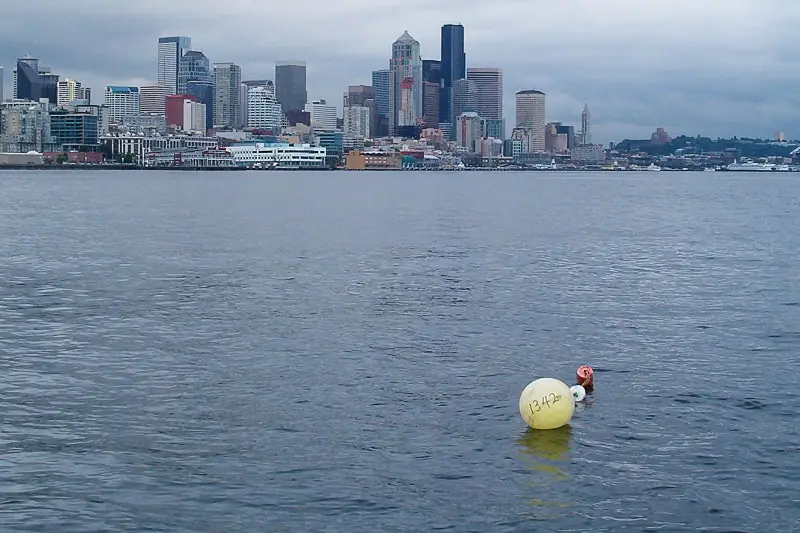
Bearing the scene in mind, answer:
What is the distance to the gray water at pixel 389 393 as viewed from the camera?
12.6 m

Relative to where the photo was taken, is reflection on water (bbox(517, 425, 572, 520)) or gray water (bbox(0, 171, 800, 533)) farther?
reflection on water (bbox(517, 425, 572, 520))

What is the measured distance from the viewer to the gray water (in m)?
12.6

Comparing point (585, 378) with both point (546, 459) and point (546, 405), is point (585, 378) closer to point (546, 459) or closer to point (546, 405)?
point (546, 405)

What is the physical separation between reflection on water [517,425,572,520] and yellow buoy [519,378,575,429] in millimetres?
119

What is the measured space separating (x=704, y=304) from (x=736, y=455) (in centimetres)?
1371

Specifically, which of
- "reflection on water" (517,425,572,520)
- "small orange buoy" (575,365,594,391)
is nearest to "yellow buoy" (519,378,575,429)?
"reflection on water" (517,425,572,520)

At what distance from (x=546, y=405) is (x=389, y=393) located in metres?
3.09

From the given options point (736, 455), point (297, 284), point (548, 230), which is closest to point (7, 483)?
point (736, 455)

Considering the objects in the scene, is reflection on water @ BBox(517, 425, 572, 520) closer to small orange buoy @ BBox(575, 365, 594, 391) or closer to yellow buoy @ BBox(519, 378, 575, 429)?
yellow buoy @ BBox(519, 378, 575, 429)

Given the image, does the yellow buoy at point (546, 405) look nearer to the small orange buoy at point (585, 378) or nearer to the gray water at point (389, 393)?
the gray water at point (389, 393)

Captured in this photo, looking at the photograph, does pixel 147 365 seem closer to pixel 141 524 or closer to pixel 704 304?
pixel 141 524

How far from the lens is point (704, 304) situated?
27719mm

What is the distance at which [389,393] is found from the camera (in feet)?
57.6

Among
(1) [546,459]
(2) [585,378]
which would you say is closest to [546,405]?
(1) [546,459]
